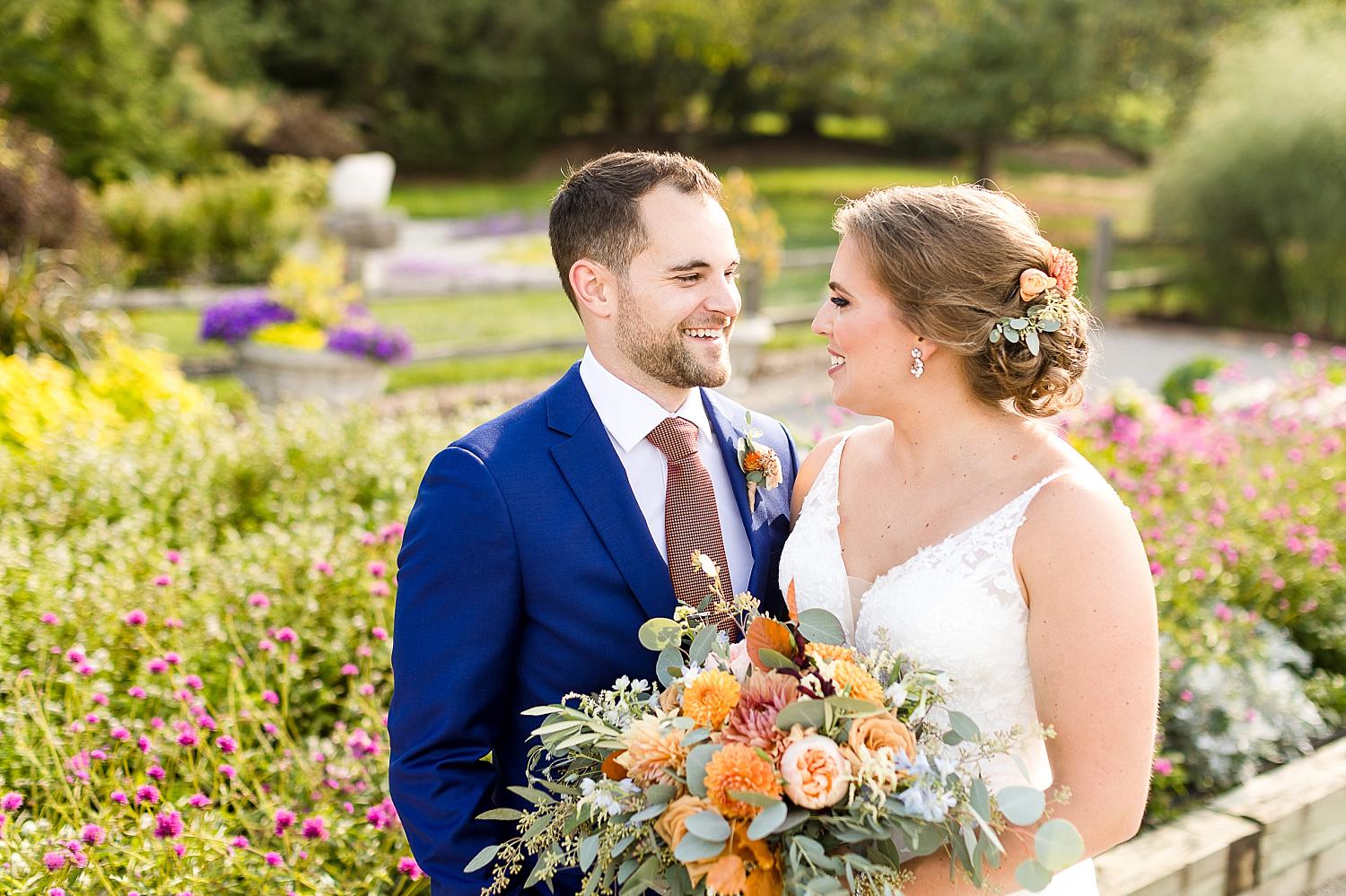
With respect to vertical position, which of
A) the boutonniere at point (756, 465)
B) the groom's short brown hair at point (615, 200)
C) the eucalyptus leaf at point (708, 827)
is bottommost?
the eucalyptus leaf at point (708, 827)

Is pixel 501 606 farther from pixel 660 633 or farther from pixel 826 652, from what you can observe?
pixel 826 652

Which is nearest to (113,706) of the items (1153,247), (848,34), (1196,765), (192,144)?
(1196,765)

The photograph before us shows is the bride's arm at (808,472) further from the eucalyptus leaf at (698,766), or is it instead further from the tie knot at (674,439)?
the eucalyptus leaf at (698,766)

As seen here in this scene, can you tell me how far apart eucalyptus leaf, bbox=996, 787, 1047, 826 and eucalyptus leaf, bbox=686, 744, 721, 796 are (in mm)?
485

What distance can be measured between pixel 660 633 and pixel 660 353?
66cm

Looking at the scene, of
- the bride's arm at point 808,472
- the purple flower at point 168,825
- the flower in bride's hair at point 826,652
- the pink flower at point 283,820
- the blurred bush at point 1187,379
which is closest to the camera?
the flower in bride's hair at point 826,652

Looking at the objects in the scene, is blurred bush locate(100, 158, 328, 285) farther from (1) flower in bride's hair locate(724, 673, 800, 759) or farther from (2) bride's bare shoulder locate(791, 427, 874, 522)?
(1) flower in bride's hair locate(724, 673, 800, 759)

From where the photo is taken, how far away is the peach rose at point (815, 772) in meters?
1.89

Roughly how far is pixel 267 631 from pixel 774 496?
6.22ft

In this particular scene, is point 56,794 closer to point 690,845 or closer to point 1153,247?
point 690,845

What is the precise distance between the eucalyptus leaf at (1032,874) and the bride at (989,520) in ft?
0.56

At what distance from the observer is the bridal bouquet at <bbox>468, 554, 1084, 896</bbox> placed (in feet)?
6.27

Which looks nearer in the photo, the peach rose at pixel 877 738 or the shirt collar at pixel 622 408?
the peach rose at pixel 877 738

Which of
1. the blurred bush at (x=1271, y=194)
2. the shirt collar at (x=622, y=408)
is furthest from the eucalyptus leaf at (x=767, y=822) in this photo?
the blurred bush at (x=1271, y=194)
